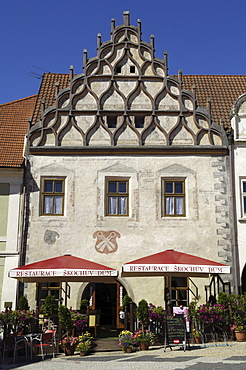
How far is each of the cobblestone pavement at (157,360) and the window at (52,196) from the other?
5.98 m

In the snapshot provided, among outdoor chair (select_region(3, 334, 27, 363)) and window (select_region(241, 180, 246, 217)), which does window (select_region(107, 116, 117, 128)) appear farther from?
outdoor chair (select_region(3, 334, 27, 363))

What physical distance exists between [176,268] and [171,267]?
0.16 meters

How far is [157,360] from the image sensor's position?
41.3 ft

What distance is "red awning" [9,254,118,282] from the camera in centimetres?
1504

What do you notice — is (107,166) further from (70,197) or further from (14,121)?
(14,121)

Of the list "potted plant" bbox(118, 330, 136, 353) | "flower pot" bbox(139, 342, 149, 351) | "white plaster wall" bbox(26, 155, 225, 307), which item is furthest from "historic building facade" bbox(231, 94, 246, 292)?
"potted plant" bbox(118, 330, 136, 353)

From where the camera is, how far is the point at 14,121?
22.5m

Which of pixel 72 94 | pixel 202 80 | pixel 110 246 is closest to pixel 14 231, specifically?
pixel 110 246

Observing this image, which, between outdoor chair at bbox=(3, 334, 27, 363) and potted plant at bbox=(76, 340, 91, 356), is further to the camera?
potted plant at bbox=(76, 340, 91, 356)

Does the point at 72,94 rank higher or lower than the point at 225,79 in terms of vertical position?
lower

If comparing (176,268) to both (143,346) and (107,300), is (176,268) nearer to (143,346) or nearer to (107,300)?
(143,346)

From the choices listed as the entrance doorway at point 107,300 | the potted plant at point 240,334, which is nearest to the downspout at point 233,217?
the potted plant at point 240,334

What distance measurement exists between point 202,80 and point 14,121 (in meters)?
9.11

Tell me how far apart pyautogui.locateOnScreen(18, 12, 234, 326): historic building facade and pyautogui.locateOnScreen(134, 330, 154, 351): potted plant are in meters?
3.17
